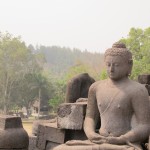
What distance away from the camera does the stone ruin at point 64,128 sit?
5359mm

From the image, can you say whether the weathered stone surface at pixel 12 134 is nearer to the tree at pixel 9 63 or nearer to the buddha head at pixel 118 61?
the buddha head at pixel 118 61

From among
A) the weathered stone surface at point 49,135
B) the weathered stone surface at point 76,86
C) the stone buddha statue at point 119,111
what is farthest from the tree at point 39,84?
the stone buddha statue at point 119,111

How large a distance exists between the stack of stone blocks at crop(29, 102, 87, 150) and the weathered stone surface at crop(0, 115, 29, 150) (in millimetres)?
251

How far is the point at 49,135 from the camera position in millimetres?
5891

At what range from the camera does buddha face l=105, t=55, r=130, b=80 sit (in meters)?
4.82

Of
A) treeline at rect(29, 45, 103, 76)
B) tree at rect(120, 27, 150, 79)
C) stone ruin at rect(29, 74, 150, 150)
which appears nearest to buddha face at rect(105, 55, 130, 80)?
stone ruin at rect(29, 74, 150, 150)

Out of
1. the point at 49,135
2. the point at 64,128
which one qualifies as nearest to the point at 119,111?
the point at 64,128

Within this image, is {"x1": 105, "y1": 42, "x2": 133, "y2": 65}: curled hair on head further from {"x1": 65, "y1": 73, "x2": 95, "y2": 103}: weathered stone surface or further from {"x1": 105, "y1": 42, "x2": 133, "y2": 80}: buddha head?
{"x1": 65, "y1": 73, "x2": 95, "y2": 103}: weathered stone surface

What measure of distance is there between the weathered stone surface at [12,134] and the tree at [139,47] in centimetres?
1726

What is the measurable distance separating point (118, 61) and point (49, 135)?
1.73 m

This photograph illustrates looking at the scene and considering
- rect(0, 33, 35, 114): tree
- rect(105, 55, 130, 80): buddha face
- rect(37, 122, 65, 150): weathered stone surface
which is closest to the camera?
rect(105, 55, 130, 80): buddha face

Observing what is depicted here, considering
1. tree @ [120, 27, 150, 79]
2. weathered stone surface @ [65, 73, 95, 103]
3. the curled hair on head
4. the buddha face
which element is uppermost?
tree @ [120, 27, 150, 79]

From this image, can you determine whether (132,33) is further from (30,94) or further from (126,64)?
(126,64)

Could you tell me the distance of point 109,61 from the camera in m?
4.86
